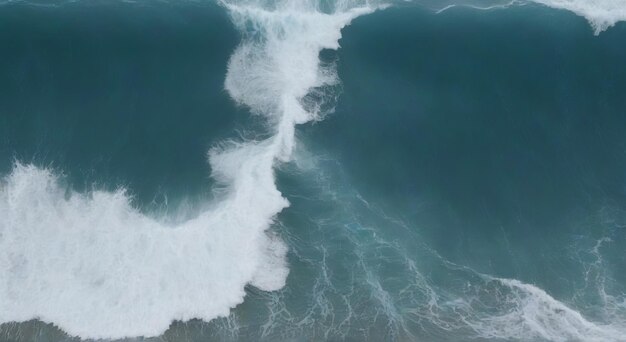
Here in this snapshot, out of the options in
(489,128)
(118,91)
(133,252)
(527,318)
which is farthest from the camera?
(118,91)

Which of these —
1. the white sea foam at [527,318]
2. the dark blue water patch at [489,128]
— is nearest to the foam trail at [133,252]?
the dark blue water patch at [489,128]

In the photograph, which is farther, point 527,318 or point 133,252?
point 133,252

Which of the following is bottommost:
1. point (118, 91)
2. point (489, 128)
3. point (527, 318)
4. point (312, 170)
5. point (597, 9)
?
point (527, 318)

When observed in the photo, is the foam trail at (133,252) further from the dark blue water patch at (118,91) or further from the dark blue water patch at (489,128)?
the dark blue water patch at (489,128)

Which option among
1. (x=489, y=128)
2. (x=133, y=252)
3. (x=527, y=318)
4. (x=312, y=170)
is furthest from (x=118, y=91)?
(x=527, y=318)

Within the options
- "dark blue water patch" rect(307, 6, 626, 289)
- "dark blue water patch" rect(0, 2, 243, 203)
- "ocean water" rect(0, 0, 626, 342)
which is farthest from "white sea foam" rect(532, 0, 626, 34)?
"dark blue water patch" rect(0, 2, 243, 203)

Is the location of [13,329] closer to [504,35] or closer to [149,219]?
[149,219]

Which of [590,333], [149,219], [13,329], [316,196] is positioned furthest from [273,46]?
[590,333]

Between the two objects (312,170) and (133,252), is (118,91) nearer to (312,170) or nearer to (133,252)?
(133,252)
